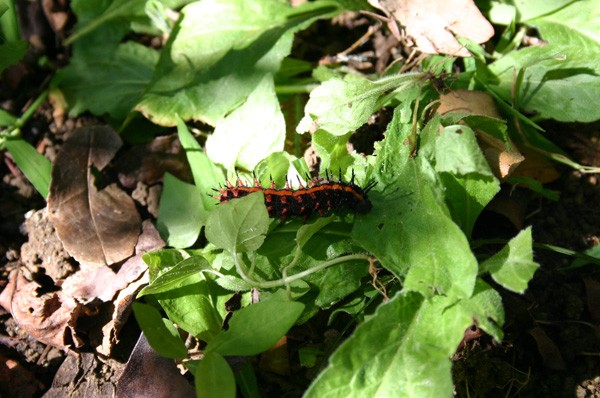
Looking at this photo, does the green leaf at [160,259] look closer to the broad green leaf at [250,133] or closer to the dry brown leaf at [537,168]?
the broad green leaf at [250,133]

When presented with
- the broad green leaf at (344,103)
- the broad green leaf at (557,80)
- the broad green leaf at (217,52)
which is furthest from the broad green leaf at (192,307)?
the broad green leaf at (557,80)

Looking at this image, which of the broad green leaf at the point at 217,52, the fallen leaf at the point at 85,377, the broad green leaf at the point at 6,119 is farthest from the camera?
the broad green leaf at the point at 6,119

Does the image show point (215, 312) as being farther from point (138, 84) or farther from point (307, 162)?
point (138, 84)

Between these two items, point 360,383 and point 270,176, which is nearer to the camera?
point 360,383

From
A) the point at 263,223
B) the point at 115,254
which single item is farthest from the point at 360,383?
the point at 115,254

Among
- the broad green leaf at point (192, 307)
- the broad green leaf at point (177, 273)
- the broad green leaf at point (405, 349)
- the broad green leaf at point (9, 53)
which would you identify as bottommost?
the broad green leaf at point (192, 307)

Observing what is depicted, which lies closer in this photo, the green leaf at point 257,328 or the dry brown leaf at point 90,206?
the green leaf at point 257,328

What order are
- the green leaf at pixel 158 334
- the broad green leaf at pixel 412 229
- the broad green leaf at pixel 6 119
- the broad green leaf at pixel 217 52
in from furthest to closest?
the broad green leaf at pixel 6 119, the broad green leaf at pixel 217 52, the green leaf at pixel 158 334, the broad green leaf at pixel 412 229
